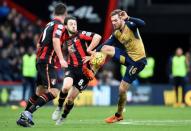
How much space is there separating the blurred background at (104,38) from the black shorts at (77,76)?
10054 millimetres

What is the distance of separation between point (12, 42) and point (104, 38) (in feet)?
13.1

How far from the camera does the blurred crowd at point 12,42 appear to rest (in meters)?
27.1

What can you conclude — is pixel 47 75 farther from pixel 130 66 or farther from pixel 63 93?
pixel 130 66

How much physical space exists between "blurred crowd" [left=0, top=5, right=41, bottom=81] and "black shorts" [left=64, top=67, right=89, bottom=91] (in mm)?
11506

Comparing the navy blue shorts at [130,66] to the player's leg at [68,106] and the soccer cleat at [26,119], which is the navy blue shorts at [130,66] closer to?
the player's leg at [68,106]

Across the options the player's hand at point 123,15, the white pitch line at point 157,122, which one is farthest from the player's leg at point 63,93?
the player's hand at point 123,15

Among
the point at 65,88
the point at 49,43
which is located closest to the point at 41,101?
the point at 65,88

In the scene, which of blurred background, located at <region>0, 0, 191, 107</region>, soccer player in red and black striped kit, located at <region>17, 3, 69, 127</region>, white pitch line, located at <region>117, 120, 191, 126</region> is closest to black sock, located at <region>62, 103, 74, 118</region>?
soccer player in red and black striped kit, located at <region>17, 3, 69, 127</region>

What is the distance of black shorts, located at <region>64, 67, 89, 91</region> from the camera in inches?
609

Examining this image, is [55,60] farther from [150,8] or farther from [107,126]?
[150,8]

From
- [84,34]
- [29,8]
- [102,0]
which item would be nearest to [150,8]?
[102,0]

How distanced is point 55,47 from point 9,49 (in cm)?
1308

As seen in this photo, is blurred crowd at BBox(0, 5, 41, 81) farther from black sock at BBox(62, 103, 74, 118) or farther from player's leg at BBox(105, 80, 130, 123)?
black sock at BBox(62, 103, 74, 118)

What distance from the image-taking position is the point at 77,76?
15477 mm
